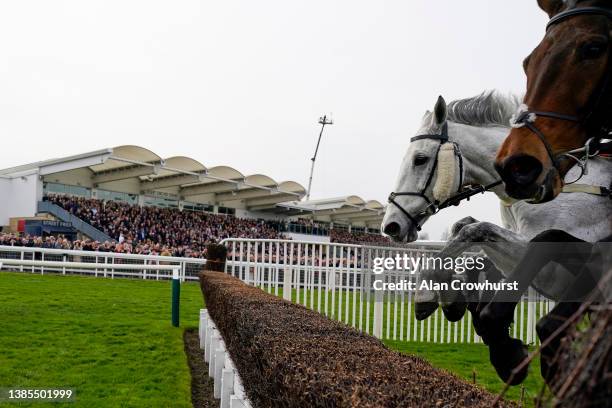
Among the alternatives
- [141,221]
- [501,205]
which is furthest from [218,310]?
[141,221]

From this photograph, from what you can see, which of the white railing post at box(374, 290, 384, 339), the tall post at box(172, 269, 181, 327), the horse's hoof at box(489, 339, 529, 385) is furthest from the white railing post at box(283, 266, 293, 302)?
the horse's hoof at box(489, 339, 529, 385)

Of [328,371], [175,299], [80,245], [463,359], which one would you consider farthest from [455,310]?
[80,245]

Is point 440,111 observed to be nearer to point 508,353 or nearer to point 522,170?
point 508,353

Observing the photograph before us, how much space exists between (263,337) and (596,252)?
1309mm

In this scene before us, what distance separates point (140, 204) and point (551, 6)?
2756cm

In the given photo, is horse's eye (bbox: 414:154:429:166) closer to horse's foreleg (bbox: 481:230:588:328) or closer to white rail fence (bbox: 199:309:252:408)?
horse's foreleg (bbox: 481:230:588:328)

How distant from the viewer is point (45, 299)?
28.5ft

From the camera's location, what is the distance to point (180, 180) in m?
28.0

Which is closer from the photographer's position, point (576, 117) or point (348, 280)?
point (576, 117)

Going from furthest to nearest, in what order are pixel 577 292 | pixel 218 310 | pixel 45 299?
pixel 45 299 < pixel 218 310 < pixel 577 292

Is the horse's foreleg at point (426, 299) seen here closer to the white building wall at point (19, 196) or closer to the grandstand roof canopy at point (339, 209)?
the white building wall at point (19, 196)

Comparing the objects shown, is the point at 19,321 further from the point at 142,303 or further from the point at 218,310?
the point at 218,310

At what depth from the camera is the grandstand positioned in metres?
22.1

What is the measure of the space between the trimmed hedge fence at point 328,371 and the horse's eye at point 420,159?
138cm
